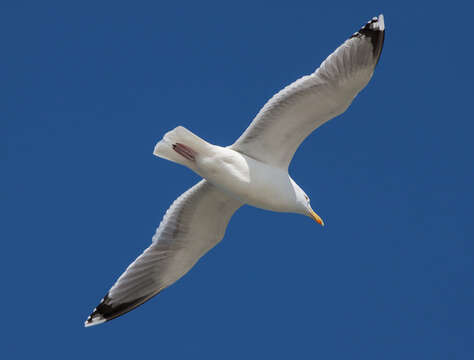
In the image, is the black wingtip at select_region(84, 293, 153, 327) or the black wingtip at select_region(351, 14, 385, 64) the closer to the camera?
the black wingtip at select_region(351, 14, 385, 64)

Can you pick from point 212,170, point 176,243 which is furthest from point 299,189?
point 176,243

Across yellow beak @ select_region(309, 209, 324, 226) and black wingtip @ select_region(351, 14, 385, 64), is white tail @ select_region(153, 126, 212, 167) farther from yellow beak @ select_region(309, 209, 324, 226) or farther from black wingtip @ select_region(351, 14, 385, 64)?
black wingtip @ select_region(351, 14, 385, 64)

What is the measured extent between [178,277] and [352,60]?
3081 mm

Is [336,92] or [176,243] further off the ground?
[336,92]

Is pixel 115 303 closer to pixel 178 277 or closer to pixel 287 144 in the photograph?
pixel 178 277

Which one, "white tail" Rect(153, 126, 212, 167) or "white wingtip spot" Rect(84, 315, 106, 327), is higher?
"white tail" Rect(153, 126, 212, 167)

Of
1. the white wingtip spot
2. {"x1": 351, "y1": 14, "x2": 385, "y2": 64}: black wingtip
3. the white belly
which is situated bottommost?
the white wingtip spot

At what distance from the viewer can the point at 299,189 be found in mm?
8227

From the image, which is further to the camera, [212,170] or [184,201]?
[184,201]

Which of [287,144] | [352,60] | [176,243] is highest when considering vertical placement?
[352,60]

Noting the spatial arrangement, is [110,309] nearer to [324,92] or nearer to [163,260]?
[163,260]

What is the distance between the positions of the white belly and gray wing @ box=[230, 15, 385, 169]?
27 cm

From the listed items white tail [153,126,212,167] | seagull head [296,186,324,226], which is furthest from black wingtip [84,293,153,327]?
seagull head [296,186,324,226]

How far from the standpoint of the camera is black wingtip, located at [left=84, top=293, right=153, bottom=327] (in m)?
8.77
